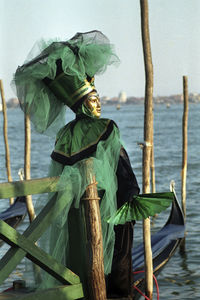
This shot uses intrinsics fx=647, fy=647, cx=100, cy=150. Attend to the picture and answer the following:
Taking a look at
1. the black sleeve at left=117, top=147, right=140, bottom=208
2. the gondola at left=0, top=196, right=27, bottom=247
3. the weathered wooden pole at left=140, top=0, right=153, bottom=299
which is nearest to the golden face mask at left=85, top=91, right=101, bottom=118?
the black sleeve at left=117, top=147, right=140, bottom=208

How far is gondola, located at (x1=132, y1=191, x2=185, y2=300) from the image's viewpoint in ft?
15.5

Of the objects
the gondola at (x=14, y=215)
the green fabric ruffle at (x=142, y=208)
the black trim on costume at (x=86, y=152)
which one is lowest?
the gondola at (x=14, y=215)

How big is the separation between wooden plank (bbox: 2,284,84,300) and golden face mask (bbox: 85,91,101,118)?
87 cm

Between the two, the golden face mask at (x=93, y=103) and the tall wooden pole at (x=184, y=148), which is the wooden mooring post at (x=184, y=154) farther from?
the golden face mask at (x=93, y=103)

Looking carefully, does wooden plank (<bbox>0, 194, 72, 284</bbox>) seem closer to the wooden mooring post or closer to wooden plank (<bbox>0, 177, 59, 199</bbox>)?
wooden plank (<bbox>0, 177, 59, 199</bbox>)

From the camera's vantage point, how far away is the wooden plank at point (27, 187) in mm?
2795

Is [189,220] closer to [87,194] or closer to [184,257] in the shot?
[184,257]

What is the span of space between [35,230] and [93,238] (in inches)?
12.3

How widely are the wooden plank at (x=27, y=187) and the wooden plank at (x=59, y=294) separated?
46 centimetres

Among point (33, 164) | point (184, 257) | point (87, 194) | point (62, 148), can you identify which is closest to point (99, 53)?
point (62, 148)

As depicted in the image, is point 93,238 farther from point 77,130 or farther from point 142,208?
point 77,130

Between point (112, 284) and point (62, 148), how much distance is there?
30.3 inches

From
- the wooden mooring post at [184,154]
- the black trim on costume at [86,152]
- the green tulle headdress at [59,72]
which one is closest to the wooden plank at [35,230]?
the black trim on costume at [86,152]

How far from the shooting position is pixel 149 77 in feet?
15.1
